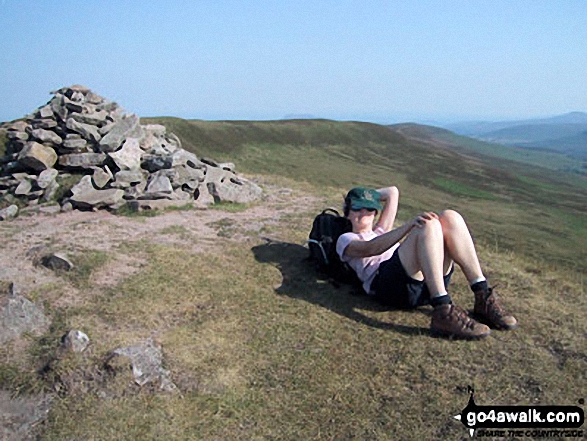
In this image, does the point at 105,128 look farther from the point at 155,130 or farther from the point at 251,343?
the point at 251,343

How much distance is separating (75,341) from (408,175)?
38582 mm

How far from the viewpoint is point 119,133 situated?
15.1 meters

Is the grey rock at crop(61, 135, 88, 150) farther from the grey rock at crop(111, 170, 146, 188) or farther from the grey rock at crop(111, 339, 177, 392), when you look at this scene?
the grey rock at crop(111, 339, 177, 392)

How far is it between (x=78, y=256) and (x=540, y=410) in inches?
282

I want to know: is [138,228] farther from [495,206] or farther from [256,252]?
[495,206]

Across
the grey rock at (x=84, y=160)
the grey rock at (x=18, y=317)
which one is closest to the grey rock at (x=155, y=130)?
the grey rock at (x=84, y=160)

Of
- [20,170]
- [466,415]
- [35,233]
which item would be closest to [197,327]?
[466,415]

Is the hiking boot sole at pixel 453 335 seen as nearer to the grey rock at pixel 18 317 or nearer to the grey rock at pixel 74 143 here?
the grey rock at pixel 18 317

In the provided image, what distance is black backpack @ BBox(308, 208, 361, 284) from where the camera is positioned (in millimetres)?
8016

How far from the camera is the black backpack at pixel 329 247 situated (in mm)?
8016

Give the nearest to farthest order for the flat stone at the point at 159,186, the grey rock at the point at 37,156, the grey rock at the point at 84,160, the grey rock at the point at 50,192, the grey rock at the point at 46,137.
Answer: the flat stone at the point at 159,186
the grey rock at the point at 50,192
the grey rock at the point at 84,160
the grey rock at the point at 37,156
the grey rock at the point at 46,137

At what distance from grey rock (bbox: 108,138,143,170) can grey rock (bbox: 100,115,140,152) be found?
0.98 feet

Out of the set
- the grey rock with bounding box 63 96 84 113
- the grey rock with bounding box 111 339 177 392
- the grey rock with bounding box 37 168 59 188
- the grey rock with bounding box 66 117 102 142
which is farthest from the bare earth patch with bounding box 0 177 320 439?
the grey rock with bounding box 63 96 84 113

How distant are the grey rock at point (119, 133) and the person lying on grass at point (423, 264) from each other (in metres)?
9.66
